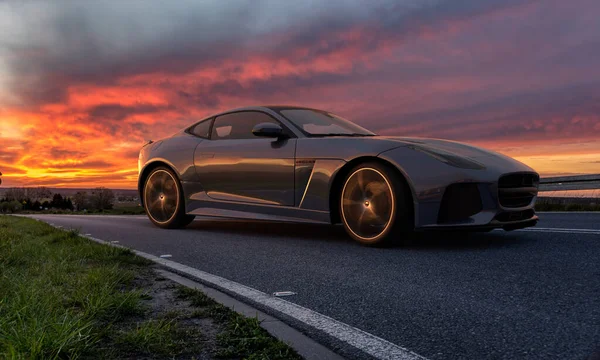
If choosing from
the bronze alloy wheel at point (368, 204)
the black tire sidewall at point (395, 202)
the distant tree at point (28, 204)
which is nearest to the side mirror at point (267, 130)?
the bronze alloy wheel at point (368, 204)

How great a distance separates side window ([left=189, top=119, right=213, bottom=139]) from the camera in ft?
21.8

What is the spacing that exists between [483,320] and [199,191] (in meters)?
4.51

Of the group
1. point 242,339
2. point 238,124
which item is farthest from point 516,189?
point 242,339

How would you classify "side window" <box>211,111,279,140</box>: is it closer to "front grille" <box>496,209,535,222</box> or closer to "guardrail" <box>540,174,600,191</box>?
"front grille" <box>496,209,535,222</box>

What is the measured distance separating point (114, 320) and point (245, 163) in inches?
139

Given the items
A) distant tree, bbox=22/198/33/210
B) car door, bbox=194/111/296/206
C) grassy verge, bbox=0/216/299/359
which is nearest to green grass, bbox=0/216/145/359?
grassy verge, bbox=0/216/299/359

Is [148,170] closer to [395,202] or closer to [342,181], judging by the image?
[342,181]

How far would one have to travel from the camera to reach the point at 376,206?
4809mm

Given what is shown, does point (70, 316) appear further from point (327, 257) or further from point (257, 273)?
point (327, 257)

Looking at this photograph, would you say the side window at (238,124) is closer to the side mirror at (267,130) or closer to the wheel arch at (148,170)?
the side mirror at (267,130)

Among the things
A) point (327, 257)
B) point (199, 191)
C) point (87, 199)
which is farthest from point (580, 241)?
point (87, 199)

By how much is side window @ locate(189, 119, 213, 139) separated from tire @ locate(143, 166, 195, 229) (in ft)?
2.07

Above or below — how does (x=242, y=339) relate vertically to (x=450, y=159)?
below

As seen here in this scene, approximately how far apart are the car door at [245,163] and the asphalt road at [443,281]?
0.52 m
